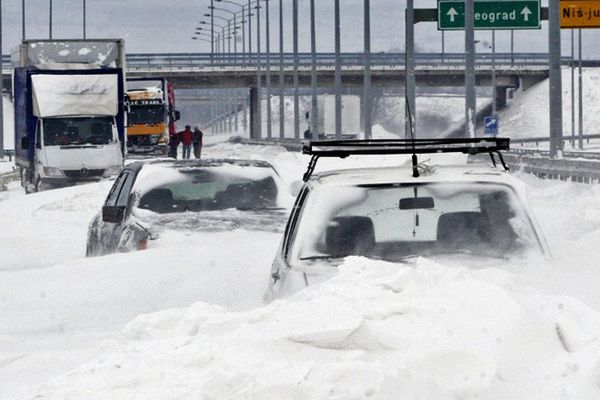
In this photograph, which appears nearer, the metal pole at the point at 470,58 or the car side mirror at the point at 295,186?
the car side mirror at the point at 295,186

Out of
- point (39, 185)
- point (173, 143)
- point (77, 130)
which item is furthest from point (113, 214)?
point (173, 143)

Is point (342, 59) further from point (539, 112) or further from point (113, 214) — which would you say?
point (113, 214)

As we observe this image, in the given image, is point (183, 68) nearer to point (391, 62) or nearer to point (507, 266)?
point (391, 62)

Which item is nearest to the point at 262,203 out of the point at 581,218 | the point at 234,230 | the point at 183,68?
the point at 234,230

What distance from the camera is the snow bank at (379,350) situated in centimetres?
493

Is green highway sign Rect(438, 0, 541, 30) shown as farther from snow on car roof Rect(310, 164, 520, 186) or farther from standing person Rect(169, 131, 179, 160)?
snow on car roof Rect(310, 164, 520, 186)

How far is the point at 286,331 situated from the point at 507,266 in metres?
1.98

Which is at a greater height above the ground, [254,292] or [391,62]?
[391,62]

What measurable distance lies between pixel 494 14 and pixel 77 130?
40.8 feet

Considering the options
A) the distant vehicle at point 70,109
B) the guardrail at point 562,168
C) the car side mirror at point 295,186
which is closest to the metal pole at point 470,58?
the guardrail at point 562,168

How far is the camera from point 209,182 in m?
13.0

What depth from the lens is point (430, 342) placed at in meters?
5.25

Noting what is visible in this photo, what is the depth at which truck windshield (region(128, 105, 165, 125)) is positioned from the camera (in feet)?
178

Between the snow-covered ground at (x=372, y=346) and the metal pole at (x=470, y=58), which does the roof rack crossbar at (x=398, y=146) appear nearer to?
the snow-covered ground at (x=372, y=346)
